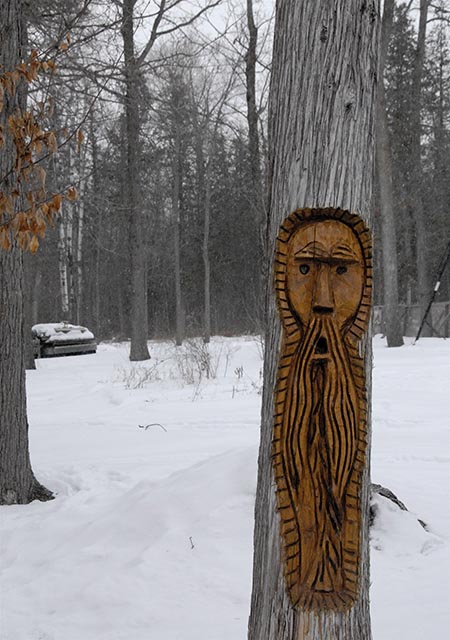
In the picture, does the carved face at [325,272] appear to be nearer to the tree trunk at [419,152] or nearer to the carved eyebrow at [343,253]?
the carved eyebrow at [343,253]

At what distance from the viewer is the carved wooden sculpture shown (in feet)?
6.33

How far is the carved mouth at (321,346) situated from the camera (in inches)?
76.1

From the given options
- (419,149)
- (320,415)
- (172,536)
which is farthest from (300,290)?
(419,149)

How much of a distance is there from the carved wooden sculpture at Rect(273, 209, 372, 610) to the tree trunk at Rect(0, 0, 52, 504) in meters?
3.02

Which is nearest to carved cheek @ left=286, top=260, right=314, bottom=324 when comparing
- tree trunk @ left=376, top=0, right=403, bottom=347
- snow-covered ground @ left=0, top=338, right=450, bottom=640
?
snow-covered ground @ left=0, top=338, right=450, bottom=640

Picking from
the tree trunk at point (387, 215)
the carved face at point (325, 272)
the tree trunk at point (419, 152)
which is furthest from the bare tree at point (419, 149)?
the carved face at point (325, 272)

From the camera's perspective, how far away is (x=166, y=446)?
6.07 m

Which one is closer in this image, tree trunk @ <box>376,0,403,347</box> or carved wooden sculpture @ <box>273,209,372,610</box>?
carved wooden sculpture @ <box>273,209,372,610</box>

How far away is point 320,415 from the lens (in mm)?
1931

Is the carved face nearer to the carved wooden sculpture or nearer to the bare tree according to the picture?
the carved wooden sculpture

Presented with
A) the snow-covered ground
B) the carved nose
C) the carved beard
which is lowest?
the snow-covered ground

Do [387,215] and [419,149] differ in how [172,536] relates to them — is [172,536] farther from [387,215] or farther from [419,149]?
[419,149]

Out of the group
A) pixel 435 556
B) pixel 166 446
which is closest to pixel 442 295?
pixel 166 446

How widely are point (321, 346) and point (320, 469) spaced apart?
0.38m
